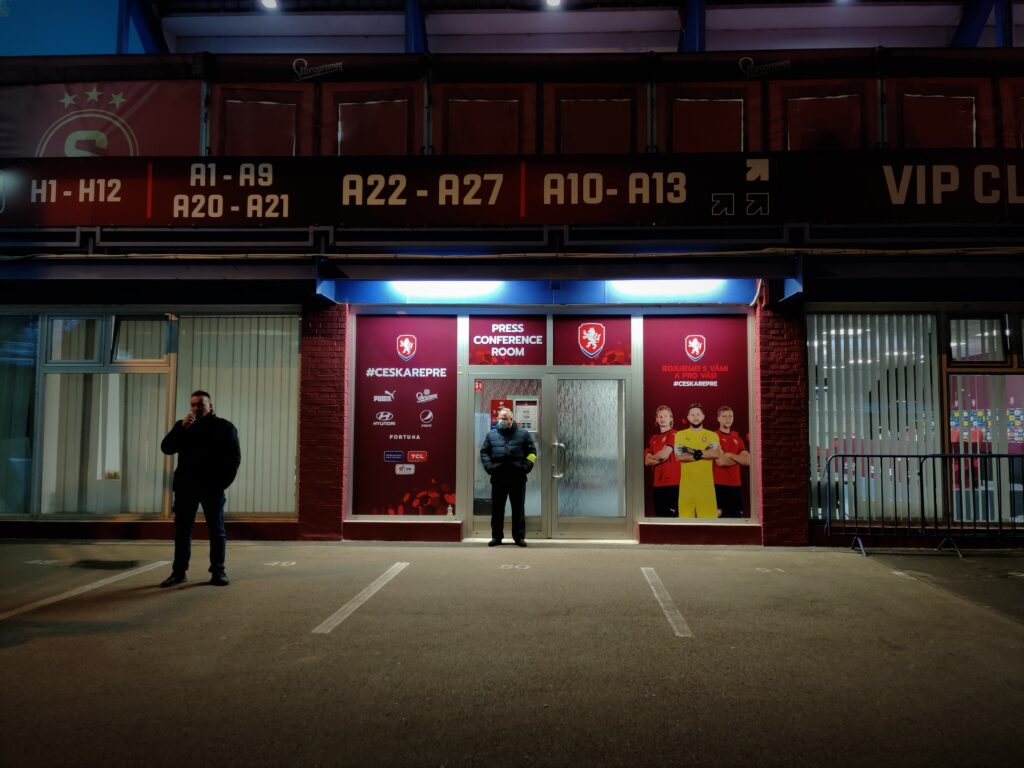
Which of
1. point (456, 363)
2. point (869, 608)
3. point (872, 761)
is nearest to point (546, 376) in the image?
point (456, 363)

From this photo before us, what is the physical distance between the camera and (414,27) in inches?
462

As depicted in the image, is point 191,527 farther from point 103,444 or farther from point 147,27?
point 147,27

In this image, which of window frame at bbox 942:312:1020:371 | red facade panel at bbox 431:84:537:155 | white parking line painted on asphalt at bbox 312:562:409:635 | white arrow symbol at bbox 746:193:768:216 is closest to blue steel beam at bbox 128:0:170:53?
red facade panel at bbox 431:84:537:155

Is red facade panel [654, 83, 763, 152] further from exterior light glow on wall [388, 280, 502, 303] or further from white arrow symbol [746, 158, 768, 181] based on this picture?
exterior light glow on wall [388, 280, 502, 303]

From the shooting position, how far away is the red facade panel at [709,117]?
10.0 metres

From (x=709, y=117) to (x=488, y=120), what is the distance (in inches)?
128

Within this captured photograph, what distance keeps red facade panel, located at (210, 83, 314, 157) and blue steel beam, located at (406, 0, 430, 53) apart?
2275 mm

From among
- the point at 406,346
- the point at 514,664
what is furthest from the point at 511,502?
the point at 514,664

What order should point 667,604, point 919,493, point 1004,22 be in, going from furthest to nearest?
point 1004,22
point 919,493
point 667,604

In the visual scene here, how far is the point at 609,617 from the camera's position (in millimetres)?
5953

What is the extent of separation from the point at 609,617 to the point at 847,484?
4885mm

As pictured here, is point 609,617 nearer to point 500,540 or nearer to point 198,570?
point 500,540

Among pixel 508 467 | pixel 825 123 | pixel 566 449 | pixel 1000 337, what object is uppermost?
pixel 825 123

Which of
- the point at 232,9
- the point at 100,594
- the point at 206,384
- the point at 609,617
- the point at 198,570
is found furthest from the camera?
the point at 232,9
